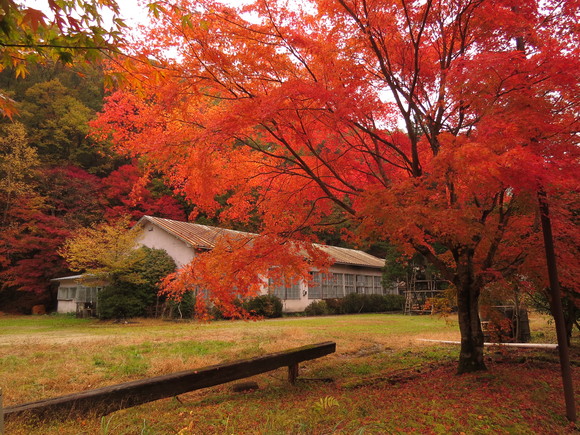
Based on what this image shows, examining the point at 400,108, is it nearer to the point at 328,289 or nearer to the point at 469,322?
the point at 469,322

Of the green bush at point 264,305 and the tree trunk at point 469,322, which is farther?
the green bush at point 264,305

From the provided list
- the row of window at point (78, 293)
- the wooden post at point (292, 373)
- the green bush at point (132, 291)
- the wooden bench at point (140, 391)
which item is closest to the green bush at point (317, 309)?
the green bush at point (132, 291)

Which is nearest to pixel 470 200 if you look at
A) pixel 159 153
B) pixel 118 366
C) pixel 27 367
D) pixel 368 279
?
pixel 159 153

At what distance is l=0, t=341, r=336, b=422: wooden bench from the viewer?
4.12 m

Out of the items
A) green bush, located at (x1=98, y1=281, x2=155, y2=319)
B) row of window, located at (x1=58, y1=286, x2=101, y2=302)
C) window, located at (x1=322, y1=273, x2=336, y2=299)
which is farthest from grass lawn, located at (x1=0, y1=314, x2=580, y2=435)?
window, located at (x1=322, y1=273, x2=336, y2=299)

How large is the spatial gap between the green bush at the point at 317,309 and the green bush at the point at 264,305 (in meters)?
2.90

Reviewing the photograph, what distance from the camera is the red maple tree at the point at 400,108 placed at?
5027 millimetres

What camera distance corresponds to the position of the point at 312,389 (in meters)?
6.54

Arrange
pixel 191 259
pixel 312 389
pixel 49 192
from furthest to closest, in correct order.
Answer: pixel 49 192
pixel 191 259
pixel 312 389

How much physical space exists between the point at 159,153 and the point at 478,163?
16.2ft

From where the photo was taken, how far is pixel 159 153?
6.77 metres

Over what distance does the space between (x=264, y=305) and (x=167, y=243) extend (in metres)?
6.12

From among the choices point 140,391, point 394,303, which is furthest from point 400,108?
point 394,303

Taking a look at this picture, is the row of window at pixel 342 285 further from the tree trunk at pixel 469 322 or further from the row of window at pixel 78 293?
the tree trunk at pixel 469 322
